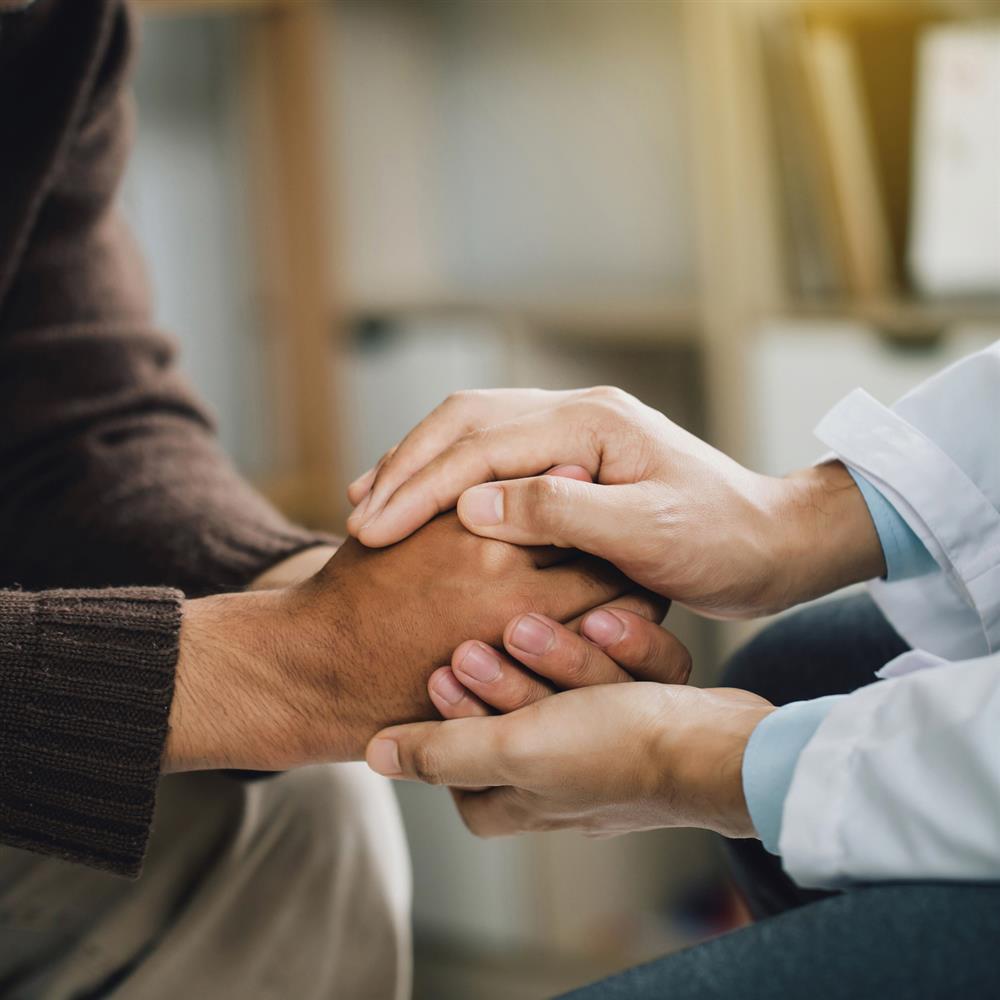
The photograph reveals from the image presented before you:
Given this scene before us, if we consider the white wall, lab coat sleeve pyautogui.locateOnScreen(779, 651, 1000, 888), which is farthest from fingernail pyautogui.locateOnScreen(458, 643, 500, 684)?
the white wall

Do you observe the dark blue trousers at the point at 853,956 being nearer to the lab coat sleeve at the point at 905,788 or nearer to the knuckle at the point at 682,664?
the lab coat sleeve at the point at 905,788

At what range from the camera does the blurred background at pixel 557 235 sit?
1.64 meters

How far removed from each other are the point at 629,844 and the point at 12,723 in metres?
A: 1.38

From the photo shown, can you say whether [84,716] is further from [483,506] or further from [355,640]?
[483,506]

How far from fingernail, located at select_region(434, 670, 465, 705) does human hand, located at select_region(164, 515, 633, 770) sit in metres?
0.01

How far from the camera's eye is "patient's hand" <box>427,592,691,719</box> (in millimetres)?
791

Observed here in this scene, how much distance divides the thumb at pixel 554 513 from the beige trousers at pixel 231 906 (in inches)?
13.3

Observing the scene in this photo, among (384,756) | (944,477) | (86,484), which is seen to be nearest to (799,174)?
(944,477)

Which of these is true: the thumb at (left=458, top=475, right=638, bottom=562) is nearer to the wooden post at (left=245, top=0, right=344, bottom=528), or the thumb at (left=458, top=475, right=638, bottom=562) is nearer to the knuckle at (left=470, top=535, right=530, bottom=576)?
the knuckle at (left=470, top=535, right=530, bottom=576)

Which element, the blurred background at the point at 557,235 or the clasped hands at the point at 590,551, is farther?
the blurred background at the point at 557,235

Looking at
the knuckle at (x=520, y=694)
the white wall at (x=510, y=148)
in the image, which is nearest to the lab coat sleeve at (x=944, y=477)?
the knuckle at (x=520, y=694)

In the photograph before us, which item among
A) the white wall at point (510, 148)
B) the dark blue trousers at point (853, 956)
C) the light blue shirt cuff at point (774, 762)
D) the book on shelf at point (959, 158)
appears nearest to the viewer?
the dark blue trousers at point (853, 956)

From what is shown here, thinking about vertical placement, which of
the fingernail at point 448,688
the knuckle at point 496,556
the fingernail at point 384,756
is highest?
the knuckle at point 496,556

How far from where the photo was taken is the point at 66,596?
80 cm
